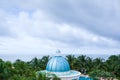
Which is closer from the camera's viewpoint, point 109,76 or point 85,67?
point 109,76

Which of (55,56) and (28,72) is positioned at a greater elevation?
(55,56)

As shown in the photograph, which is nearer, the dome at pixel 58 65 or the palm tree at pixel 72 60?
the dome at pixel 58 65

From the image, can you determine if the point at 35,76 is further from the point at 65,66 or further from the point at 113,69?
the point at 113,69

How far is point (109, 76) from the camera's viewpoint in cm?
3247

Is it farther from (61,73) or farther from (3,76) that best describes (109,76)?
(3,76)

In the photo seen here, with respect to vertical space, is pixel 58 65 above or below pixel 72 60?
below

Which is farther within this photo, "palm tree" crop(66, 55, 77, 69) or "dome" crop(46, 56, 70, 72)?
"palm tree" crop(66, 55, 77, 69)

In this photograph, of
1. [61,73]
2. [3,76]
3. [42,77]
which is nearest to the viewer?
[42,77]

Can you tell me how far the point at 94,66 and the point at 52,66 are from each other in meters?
15.1

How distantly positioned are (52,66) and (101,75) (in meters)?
7.27

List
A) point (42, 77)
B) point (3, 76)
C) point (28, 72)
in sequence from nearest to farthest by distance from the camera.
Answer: point (42, 77)
point (3, 76)
point (28, 72)

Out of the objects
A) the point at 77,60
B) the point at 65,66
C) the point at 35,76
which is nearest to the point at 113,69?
the point at 77,60

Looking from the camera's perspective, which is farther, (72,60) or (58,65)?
(72,60)

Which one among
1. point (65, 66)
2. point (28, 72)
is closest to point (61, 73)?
point (65, 66)
